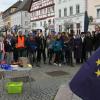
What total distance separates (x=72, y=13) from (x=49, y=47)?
46099 mm

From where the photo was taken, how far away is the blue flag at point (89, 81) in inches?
126

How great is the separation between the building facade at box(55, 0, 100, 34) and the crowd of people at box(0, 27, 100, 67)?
36.9m

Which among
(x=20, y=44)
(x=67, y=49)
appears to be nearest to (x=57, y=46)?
(x=67, y=49)

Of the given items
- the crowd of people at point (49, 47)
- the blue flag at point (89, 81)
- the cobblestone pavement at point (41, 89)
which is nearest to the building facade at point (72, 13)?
the crowd of people at point (49, 47)

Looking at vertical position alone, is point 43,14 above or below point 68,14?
above

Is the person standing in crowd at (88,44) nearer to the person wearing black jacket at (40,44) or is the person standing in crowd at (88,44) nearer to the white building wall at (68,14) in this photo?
the person wearing black jacket at (40,44)

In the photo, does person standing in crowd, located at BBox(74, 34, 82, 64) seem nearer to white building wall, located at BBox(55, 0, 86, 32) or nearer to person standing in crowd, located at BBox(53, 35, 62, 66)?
person standing in crowd, located at BBox(53, 35, 62, 66)

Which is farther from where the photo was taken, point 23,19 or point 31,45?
point 23,19

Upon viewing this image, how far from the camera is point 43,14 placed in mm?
78062

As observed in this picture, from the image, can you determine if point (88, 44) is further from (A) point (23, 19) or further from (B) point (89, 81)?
(A) point (23, 19)

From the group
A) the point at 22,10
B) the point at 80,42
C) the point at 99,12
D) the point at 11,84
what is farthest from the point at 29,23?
the point at 11,84

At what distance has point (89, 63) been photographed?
10.7ft

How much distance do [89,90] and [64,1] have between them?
61.8 m

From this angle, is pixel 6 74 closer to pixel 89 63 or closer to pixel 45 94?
pixel 45 94
